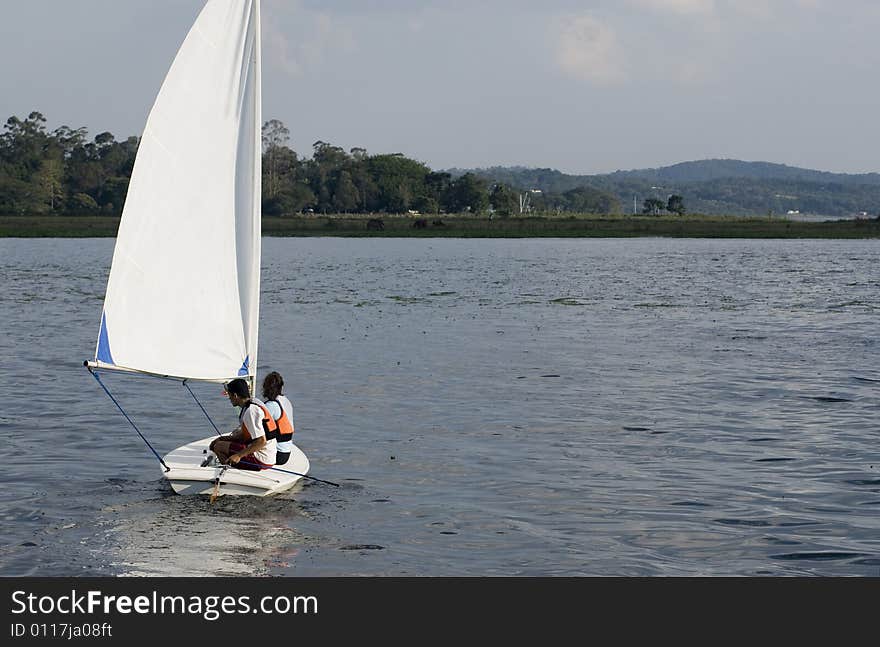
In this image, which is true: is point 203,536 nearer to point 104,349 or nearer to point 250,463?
point 250,463

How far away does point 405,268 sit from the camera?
313ft

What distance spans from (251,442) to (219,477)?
0.72 metres

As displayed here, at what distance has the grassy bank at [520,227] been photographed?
167250mm

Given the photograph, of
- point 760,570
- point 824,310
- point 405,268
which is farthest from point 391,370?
point 405,268

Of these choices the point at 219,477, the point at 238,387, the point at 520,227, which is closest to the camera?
the point at 219,477

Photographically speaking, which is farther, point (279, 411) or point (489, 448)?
point (489, 448)

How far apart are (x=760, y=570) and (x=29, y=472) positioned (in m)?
13.2

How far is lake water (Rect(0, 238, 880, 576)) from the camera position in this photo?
1642 cm

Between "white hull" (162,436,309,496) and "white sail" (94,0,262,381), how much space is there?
54.3 inches

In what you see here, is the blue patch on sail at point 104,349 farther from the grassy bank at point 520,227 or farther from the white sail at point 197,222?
the grassy bank at point 520,227

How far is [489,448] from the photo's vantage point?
24031mm

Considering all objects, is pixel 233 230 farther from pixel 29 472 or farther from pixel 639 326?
pixel 639 326

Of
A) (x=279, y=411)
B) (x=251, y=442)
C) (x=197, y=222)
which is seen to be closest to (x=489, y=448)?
(x=279, y=411)

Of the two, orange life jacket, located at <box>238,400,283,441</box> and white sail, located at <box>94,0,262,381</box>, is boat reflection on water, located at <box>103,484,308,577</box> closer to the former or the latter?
orange life jacket, located at <box>238,400,283,441</box>
